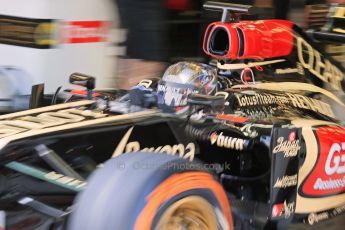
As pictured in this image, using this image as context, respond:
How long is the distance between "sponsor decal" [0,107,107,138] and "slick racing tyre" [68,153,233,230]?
541 mm

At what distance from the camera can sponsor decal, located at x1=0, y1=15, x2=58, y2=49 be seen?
A: 4465mm

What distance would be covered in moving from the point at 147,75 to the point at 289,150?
1.08 m

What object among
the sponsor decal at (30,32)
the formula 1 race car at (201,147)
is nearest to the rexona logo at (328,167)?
the formula 1 race car at (201,147)

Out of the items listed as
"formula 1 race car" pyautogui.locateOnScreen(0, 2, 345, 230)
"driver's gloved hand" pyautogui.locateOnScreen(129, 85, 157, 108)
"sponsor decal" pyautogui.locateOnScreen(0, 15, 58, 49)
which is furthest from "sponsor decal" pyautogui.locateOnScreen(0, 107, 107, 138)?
"sponsor decal" pyautogui.locateOnScreen(0, 15, 58, 49)

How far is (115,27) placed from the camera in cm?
499

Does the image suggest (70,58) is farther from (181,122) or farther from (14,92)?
(181,122)

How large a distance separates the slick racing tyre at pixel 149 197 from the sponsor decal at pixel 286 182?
47cm

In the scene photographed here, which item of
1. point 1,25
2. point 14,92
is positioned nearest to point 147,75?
point 14,92

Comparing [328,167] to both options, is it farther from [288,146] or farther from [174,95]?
[174,95]

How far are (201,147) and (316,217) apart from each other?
65cm

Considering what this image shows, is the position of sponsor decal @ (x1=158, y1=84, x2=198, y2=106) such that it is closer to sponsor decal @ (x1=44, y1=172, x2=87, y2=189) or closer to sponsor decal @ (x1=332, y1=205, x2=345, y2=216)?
sponsor decal @ (x1=44, y1=172, x2=87, y2=189)

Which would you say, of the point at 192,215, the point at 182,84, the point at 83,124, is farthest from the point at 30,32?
the point at 192,215

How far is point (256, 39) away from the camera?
11.2 feet

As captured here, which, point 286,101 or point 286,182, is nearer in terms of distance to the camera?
point 286,182
